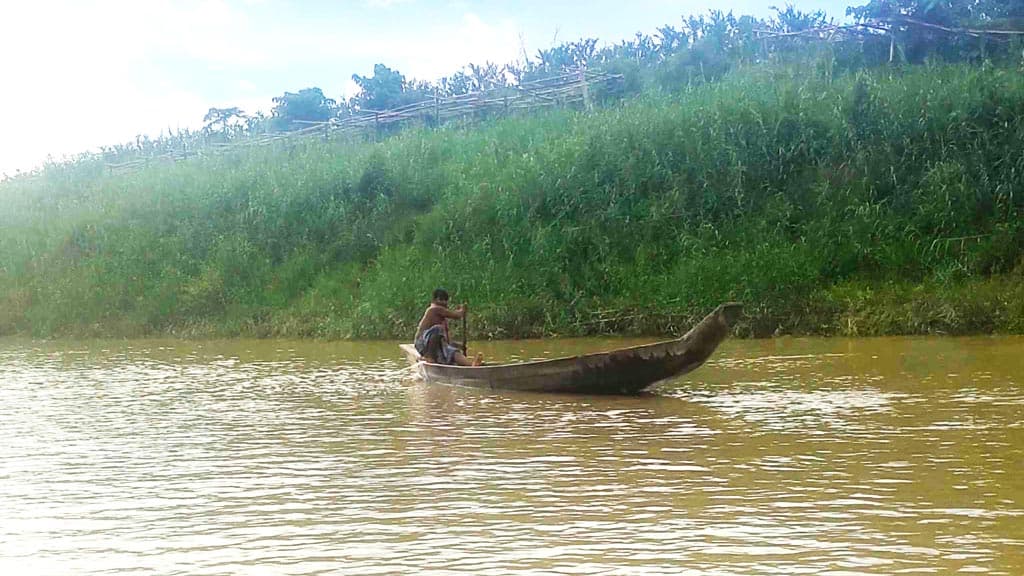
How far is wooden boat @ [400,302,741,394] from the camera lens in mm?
8898

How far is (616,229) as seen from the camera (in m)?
17.9

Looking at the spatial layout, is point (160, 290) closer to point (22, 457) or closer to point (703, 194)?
point (703, 194)

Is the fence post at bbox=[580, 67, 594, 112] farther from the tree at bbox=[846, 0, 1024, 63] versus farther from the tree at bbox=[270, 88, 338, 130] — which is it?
the tree at bbox=[270, 88, 338, 130]

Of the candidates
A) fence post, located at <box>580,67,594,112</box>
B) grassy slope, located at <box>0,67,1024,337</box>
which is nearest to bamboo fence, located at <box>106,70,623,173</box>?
fence post, located at <box>580,67,594,112</box>

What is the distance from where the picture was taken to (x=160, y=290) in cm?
2058

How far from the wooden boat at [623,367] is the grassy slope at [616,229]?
6220mm

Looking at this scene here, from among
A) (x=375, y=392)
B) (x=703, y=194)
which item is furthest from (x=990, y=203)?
(x=375, y=392)

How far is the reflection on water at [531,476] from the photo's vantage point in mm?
4566

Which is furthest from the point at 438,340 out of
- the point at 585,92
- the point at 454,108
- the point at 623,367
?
the point at 454,108

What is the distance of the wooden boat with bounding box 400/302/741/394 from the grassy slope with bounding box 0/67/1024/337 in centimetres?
622

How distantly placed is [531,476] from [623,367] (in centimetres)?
310

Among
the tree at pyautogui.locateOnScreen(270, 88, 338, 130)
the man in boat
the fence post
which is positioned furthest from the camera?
the tree at pyautogui.locateOnScreen(270, 88, 338, 130)

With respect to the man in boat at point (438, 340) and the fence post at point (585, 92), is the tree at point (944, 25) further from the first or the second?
the man in boat at point (438, 340)

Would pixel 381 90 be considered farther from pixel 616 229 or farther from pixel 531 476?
pixel 531 476
